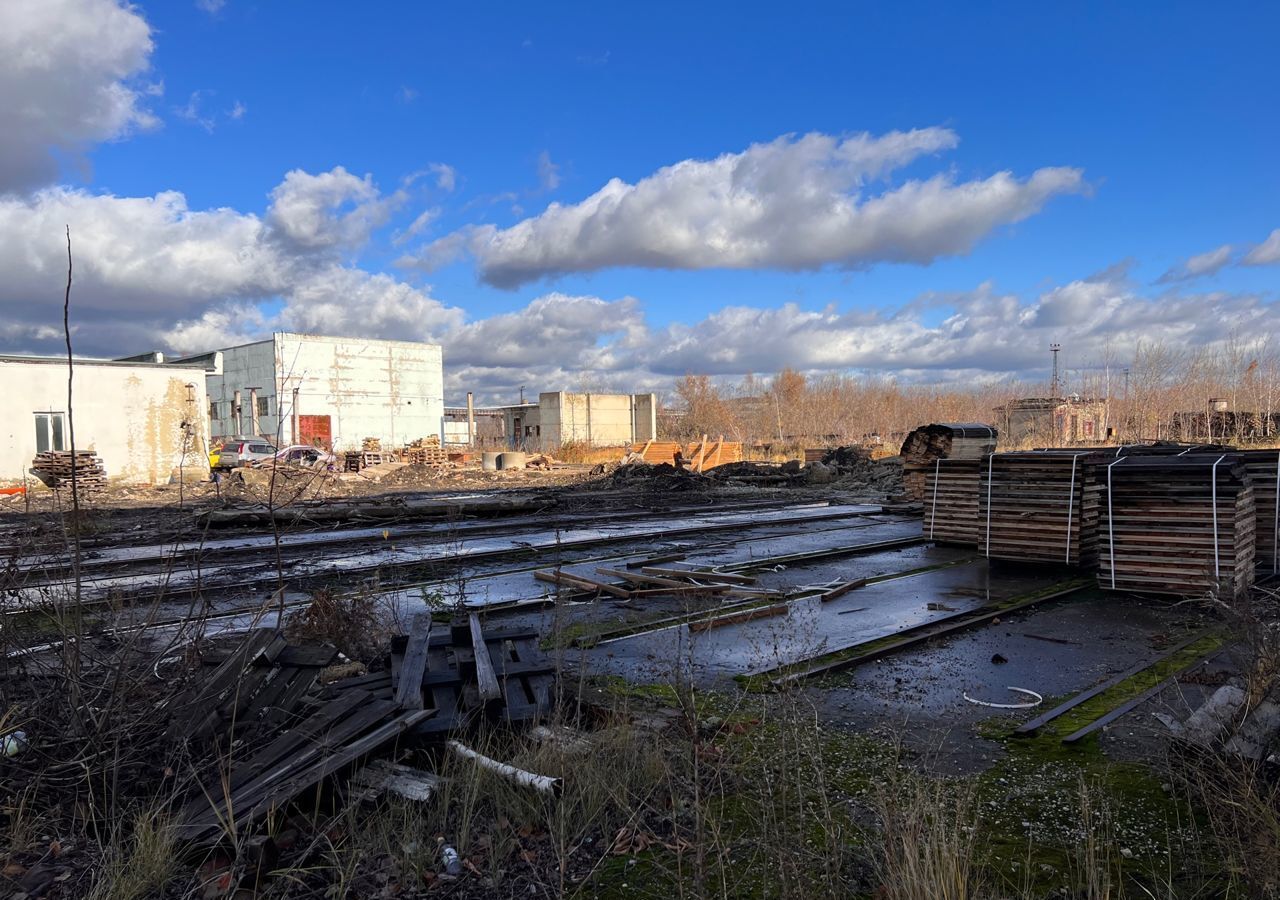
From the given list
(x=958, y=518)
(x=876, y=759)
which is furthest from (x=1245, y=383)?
(x=876, y=759)

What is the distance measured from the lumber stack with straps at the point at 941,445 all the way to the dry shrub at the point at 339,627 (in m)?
13.7

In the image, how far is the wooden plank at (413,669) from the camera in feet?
16.9

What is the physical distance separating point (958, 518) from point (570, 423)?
4865 cm

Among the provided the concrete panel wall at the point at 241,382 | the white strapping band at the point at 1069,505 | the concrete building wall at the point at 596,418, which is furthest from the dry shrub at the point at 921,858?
the concrete panel wall at the point at 241,382

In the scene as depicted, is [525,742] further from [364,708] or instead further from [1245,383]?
[1245,383]

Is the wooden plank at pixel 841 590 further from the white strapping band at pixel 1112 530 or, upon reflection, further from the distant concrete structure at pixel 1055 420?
the distant concrete structure at pixel 1055 420

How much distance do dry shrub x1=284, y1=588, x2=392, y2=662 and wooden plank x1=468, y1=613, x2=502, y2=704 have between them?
94 centimetres

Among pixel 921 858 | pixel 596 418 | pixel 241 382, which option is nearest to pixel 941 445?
pixel 921 858

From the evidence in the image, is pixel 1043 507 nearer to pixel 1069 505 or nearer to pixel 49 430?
pixel 1069 505

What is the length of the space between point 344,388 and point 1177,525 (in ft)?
179

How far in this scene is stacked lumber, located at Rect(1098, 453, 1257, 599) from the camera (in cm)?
933

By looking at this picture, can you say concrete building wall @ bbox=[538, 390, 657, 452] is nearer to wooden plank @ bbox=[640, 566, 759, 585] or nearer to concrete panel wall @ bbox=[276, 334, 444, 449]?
concrete panel wall @ bbox=[276, 334, 444, 449]

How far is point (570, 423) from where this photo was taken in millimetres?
60875

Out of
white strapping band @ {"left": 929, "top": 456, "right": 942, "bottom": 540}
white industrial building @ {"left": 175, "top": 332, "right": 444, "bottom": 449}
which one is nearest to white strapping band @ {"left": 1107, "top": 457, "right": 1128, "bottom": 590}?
white strapping band @ {"left": 929, "top": 456, "right": 942, "bottom": 540}
